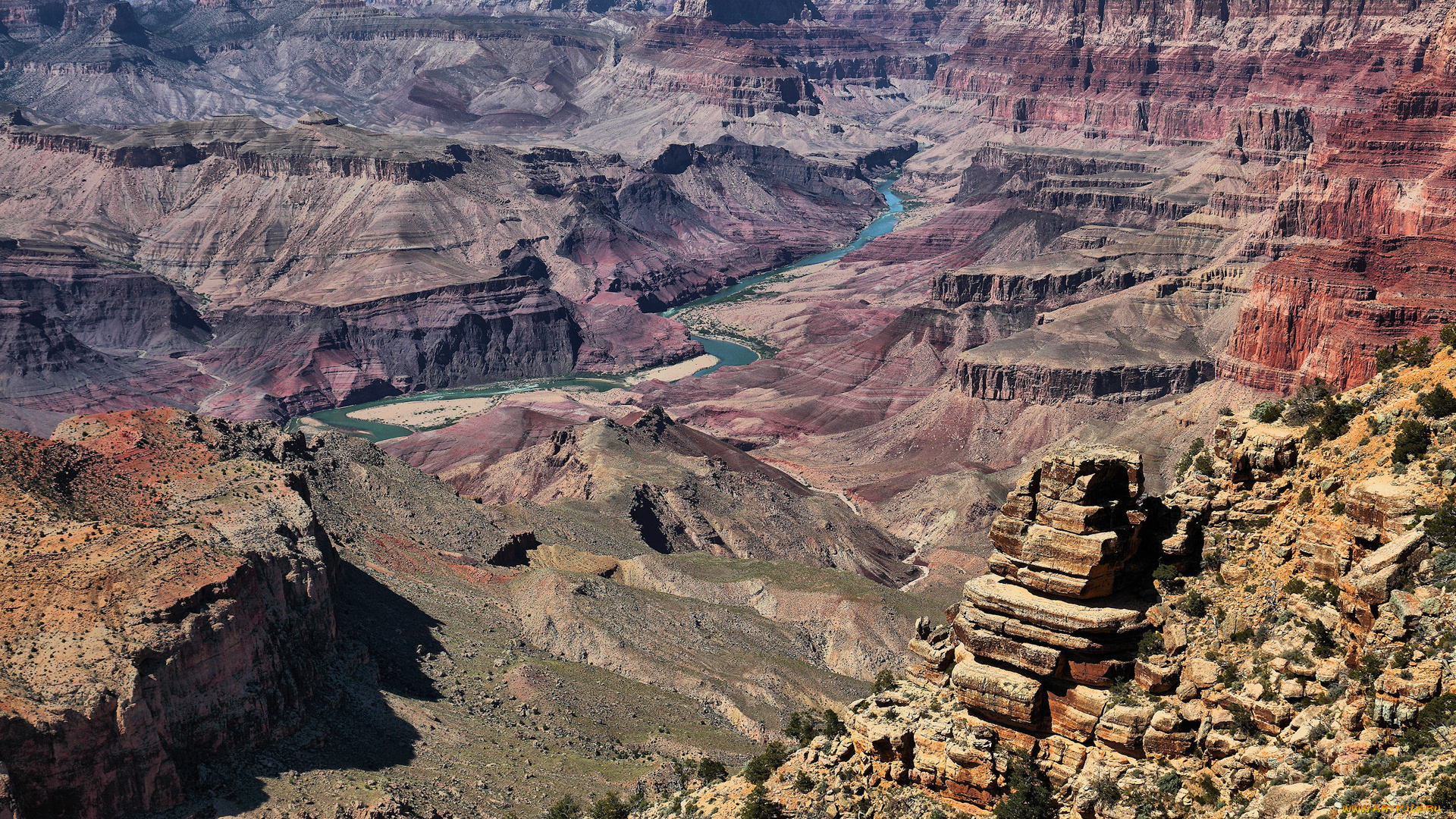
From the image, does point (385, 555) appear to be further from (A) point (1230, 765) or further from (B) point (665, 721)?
(A) point (1230, 765)

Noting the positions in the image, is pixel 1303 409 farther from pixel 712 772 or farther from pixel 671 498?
pixel 671 498

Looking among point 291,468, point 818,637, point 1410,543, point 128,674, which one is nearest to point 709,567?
point 818,637

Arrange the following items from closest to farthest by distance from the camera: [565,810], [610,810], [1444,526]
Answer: [1444,526]
[610,810]
[565,810]

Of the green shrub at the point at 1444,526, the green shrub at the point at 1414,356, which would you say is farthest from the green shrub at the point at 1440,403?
the green shrub at the point at 1414,356

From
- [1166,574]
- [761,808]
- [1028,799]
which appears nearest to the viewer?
[1028,799]

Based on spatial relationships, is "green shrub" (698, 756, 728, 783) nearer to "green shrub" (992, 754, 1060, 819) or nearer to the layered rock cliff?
the layered rock cliff

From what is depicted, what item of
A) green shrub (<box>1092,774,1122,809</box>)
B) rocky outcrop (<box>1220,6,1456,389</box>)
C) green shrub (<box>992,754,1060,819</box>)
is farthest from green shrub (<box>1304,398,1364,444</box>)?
rocky outcrop (<box>1220,6,1456,389</box>)

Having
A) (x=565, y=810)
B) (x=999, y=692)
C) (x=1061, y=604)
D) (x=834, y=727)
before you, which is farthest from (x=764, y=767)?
(x=565, y=810)
